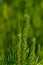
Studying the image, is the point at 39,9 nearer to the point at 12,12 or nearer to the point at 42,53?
the point at 12,12

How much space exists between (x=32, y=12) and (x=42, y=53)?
4020mm

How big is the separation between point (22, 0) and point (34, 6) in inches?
17.5

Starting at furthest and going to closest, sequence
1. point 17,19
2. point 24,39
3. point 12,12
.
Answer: point 12,12
point 17,19
point 24,39

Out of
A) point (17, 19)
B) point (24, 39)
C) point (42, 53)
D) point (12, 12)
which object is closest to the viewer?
point (24, 39)

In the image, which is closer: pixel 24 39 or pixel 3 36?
pixel 24 39

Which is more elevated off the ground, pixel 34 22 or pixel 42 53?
pixel 34 22

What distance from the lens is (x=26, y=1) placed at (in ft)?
20.8

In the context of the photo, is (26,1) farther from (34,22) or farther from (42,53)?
(42,53)

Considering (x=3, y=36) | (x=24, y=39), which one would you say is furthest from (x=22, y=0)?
(x=24, y=39)

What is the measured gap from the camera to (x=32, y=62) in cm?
139

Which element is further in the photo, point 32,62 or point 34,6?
point 34,6

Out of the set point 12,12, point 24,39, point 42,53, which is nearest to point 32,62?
point 24,39

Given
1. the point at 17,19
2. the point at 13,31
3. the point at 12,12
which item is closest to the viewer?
the point at 13,31

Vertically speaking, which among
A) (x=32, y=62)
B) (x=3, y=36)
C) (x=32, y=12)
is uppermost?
(x=32, y=12)
